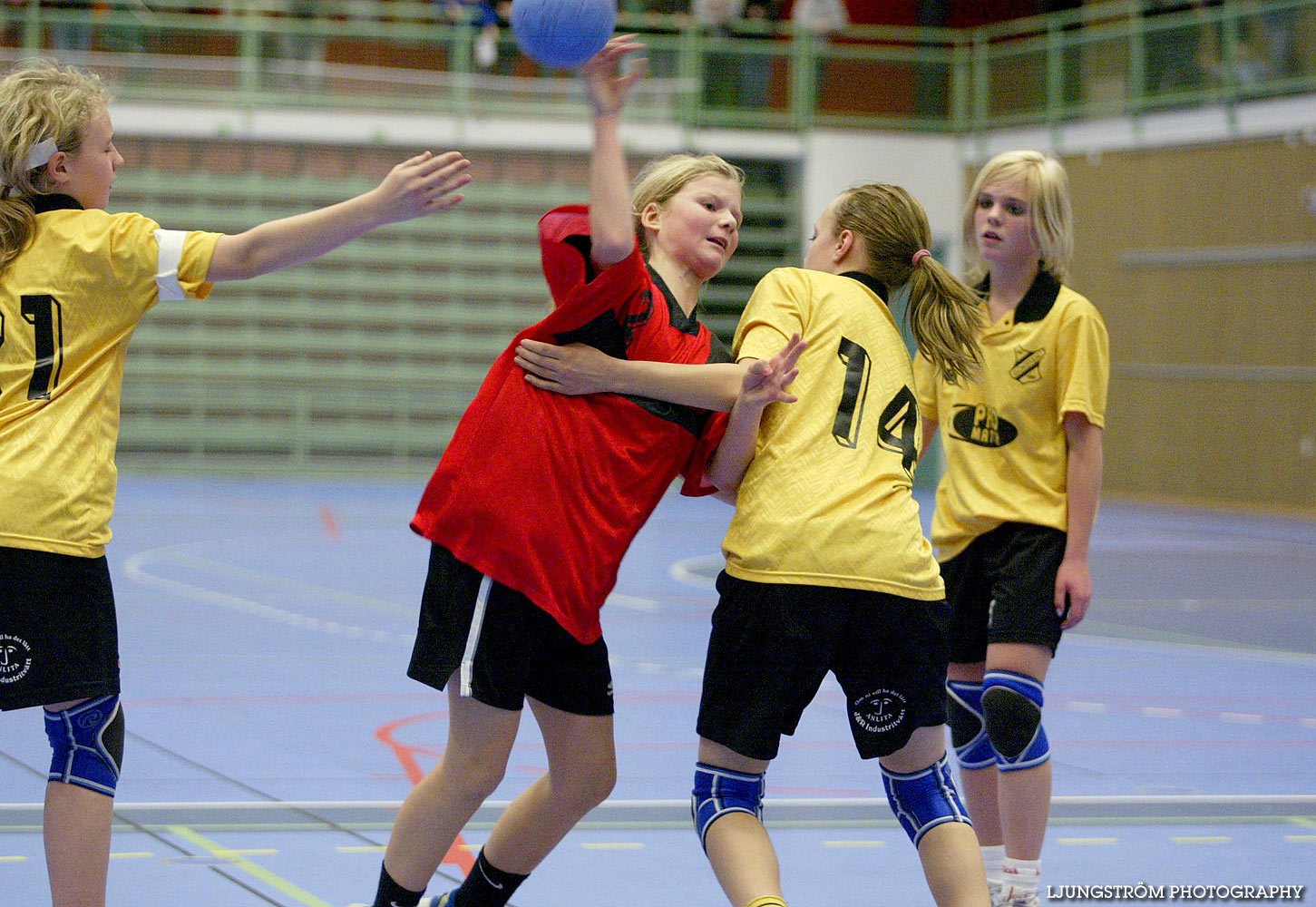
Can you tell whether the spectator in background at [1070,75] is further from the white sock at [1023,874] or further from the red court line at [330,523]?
the white sock at [1023,874]

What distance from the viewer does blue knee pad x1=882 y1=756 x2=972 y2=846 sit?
103 inches

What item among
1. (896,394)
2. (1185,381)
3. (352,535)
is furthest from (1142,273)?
(896,394)

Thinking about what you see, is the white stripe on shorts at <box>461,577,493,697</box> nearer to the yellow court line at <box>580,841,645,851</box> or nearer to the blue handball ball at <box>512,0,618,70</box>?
the blue handball ball at <box>512,0,618,70</box>

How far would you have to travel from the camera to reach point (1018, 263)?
3.38 m

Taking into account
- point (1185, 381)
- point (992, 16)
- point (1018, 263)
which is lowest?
point (1185, 381)

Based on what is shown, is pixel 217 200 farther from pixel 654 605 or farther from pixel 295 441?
pixel 654 605

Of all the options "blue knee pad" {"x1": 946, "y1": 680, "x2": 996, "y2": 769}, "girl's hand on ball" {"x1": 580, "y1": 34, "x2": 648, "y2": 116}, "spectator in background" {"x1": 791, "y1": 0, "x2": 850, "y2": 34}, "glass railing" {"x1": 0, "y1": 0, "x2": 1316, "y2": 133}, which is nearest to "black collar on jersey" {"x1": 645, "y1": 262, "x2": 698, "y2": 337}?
"girl's hand on ball" {"x1": 580, "y1": 34, "x2": 648, "y2": 116}

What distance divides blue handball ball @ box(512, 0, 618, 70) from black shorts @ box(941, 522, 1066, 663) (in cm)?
134

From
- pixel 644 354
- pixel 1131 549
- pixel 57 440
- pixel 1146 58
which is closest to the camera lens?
pixel 57 440

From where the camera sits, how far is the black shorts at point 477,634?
2588 millimetres

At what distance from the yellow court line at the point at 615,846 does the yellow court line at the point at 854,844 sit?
1.47ft

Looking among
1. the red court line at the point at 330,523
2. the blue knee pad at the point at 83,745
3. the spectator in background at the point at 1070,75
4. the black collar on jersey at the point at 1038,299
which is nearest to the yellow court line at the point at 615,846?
the blue knee pad at the point at 83,745

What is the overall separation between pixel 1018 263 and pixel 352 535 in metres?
8.11

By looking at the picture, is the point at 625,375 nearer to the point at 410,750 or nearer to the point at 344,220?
the point at 344,220
